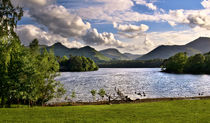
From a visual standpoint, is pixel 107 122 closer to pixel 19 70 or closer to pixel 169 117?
pixel 169 117

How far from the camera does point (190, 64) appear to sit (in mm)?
147125

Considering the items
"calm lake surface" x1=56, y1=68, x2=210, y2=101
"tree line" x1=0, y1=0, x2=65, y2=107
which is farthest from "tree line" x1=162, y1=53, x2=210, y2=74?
"tree line" x1=0, y1=0, x2=65, y2=107

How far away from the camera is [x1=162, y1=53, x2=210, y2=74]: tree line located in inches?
5453

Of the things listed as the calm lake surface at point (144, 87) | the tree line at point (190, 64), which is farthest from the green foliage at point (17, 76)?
the tree line at point (190, 64)

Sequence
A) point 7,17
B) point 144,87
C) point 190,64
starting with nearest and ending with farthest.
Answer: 1. point 7,17
2. point 144,87
3. point 190,64

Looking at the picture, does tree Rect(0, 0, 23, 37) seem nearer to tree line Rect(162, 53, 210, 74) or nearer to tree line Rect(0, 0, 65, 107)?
tree line Rect(0, 0, 65, 107)

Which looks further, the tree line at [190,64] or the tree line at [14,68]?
the tree line at [190,64]

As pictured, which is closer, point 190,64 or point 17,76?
point 17,76

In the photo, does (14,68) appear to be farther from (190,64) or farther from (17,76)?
(190,64)

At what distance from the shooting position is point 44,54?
32.4 m

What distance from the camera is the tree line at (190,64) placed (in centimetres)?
13851

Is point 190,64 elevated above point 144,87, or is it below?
above

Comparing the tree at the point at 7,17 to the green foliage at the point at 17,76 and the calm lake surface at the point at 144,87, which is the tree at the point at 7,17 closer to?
the green foliage at the point at 17,76

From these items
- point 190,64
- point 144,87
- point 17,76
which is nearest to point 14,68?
point 17,76
